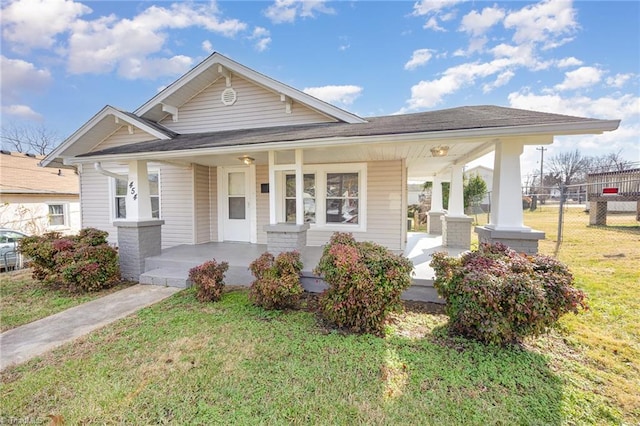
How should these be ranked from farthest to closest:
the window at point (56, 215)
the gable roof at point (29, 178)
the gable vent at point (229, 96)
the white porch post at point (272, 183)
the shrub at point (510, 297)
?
the window at point (56, 215), the gable roof at point (29, 178), the gable vent at point (229, 96), the white porch post at point (272, 183), the shrub at point (510, 297)

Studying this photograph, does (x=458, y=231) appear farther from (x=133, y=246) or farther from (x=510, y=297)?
(x=133, y=246)

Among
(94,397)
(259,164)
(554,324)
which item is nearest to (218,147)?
(259,164)

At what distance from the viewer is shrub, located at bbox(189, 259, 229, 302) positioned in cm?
482

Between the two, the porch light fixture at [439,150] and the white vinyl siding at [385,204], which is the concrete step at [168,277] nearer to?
the white vinyl siding at [385,204]

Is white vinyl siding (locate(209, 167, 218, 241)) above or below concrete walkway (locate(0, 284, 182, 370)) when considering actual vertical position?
above

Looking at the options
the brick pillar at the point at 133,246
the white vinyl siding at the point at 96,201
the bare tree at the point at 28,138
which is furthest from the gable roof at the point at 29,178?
the bare tree at the point at 28,138

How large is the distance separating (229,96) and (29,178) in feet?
43.5

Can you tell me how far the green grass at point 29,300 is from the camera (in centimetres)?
443

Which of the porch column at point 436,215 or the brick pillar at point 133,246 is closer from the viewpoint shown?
the brick pillar at point 133,246

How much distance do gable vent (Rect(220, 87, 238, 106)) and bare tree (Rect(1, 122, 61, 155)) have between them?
96.3 feet

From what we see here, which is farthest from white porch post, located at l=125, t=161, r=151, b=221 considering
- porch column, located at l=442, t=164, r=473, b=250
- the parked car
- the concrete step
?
porch column, located at l=442, t=164, r=473, b=250

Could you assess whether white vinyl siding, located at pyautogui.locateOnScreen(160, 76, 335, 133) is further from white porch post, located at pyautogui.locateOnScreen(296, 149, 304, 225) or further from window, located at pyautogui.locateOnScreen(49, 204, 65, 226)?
window, located at pyautogui.locateOnScreen(49, 204, 65, 226)

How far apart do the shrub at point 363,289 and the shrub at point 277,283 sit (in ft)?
2.30

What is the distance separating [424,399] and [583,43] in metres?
11.4
